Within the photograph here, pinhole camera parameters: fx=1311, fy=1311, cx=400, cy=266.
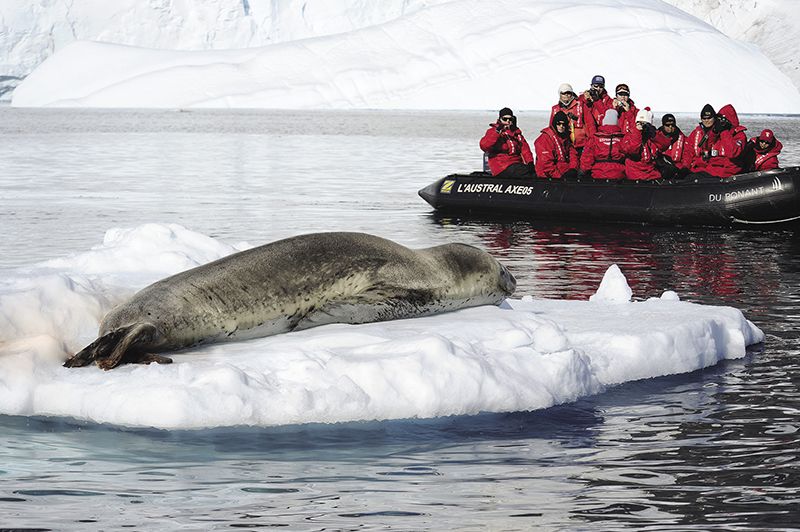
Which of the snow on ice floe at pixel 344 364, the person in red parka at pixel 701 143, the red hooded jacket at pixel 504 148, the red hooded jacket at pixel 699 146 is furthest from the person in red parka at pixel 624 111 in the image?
the snow on ice floe at pixel 344 364

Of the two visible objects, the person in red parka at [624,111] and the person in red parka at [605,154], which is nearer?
the person in red parka at [624,111]

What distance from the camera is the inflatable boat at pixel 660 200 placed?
1725 centimetres

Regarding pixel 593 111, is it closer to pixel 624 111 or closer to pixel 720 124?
pixel 624 111

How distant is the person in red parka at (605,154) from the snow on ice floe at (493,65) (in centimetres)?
6843

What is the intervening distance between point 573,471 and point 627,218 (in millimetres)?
12923

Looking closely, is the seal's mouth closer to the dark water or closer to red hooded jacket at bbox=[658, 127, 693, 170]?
the dark water

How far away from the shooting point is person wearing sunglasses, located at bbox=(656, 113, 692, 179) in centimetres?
1833

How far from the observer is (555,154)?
1844cm

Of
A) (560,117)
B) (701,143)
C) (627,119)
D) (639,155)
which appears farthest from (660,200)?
(560,117)

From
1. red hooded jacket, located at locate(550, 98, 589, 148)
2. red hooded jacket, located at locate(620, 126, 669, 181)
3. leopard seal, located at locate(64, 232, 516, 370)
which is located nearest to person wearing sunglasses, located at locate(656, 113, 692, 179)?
red hooded jacket, located at locate(620, 126, 669, 181)

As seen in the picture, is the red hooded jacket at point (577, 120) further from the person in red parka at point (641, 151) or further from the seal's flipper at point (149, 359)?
the seal's flipper at point (149, 359)

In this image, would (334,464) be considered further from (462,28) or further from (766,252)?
(462,28)

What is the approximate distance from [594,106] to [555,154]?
0.94 m

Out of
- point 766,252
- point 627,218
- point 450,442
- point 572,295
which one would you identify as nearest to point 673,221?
point 627,218
